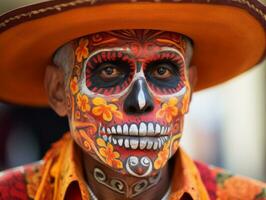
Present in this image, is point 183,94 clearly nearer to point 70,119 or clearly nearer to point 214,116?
point 70,119

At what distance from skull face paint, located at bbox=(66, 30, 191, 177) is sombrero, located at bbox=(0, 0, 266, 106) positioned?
0.09m

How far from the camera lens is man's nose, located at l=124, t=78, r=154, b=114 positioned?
4.18 m

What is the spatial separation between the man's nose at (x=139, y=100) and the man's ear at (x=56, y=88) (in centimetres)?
55

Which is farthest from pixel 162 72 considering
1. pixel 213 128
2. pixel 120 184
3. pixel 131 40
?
pixel 213 128

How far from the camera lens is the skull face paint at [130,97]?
4.22 meters

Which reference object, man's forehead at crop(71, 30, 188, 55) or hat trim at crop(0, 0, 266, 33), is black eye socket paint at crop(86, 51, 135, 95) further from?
hat trim at crop(0, 0, 266, 33)

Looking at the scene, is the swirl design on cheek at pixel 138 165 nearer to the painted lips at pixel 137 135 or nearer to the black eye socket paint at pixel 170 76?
the painted lips at pixel 137 135

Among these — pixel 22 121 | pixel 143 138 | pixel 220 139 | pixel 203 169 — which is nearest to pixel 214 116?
pixel 220 139

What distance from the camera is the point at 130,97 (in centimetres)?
422

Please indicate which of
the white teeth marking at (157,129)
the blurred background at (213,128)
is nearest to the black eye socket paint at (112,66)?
the white teeth marking at (157,129)

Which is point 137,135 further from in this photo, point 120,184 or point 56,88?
point 56,88

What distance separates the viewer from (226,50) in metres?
4.75

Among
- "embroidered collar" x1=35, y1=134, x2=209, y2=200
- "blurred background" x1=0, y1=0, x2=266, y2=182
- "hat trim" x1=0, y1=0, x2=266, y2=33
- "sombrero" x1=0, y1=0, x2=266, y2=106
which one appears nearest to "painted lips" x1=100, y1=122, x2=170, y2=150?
"embroidered collar" x1=35, y1=134, x2=209, y2=200

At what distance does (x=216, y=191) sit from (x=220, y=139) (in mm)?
6441
